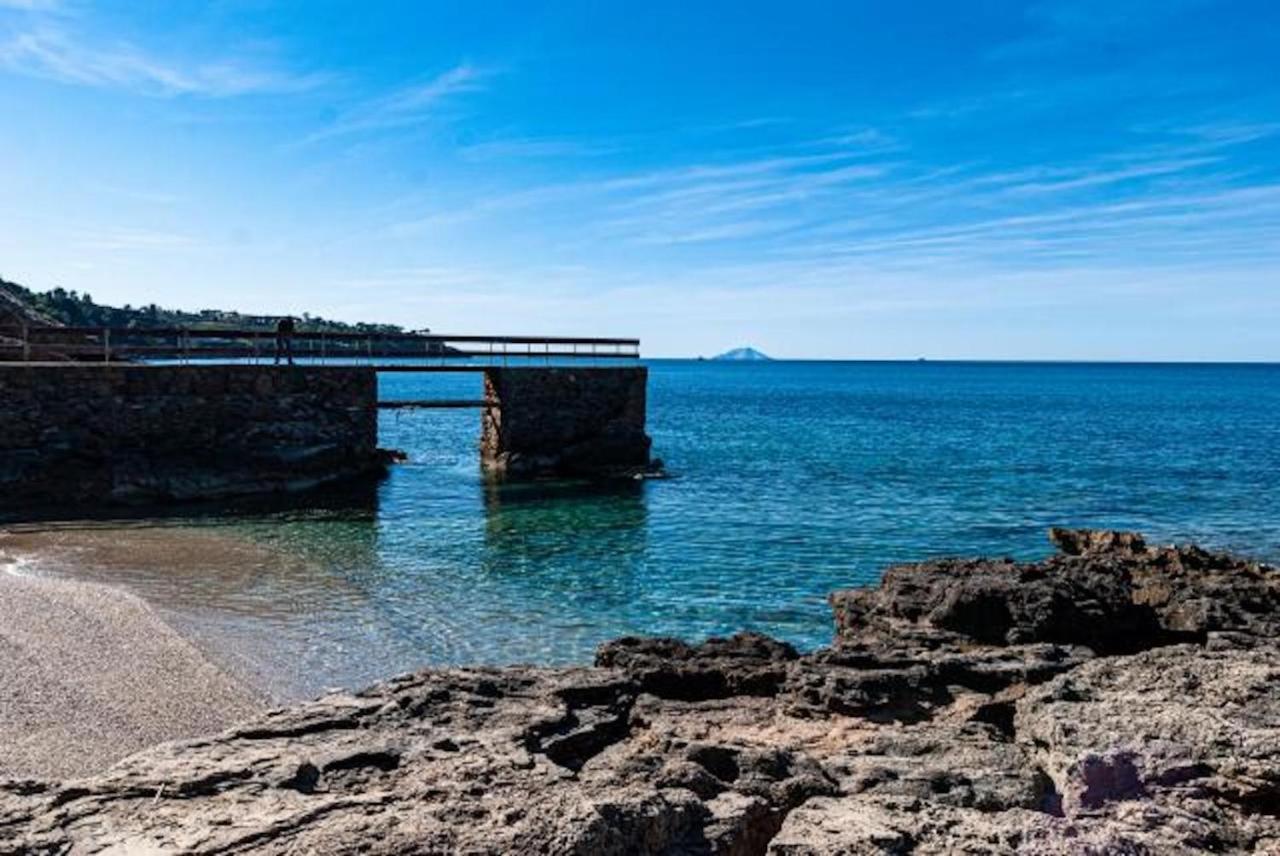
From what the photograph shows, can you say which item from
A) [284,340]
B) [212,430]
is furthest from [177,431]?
[284,340]

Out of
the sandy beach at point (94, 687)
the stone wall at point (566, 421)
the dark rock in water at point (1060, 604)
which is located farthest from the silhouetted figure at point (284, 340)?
the dark rock in water at point (1060, 604)

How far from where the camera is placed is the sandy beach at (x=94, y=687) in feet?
28.1

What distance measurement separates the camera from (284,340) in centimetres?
2728

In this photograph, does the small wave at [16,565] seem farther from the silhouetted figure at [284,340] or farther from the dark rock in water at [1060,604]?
the dark rock in water at [1060,604]

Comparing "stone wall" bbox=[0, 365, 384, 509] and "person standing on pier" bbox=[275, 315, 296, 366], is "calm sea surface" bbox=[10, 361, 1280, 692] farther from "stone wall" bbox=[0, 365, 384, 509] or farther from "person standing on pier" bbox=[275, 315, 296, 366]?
A: "person standing on pier" bbox=[275, 315, 296, 366]

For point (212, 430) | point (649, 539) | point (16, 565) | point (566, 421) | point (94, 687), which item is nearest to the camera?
point (94, 687)

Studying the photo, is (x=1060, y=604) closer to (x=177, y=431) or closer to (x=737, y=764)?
(x=737, y=764)

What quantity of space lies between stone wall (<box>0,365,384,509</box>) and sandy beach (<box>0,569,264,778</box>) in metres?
10.7

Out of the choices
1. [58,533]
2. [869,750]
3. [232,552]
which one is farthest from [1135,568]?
Answer: [58,533]

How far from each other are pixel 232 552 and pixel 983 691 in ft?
47.6

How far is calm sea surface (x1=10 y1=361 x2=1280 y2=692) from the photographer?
13.5 meters

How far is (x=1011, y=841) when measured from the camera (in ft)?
14.3

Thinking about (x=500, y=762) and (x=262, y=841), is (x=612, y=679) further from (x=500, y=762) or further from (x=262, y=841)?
(x=262, y=841)

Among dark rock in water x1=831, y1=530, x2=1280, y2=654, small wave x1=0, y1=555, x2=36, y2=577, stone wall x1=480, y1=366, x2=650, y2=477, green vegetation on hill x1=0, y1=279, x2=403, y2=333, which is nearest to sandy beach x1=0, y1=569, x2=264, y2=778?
small wave x1=0, y1=555, x2=36, y2=577
